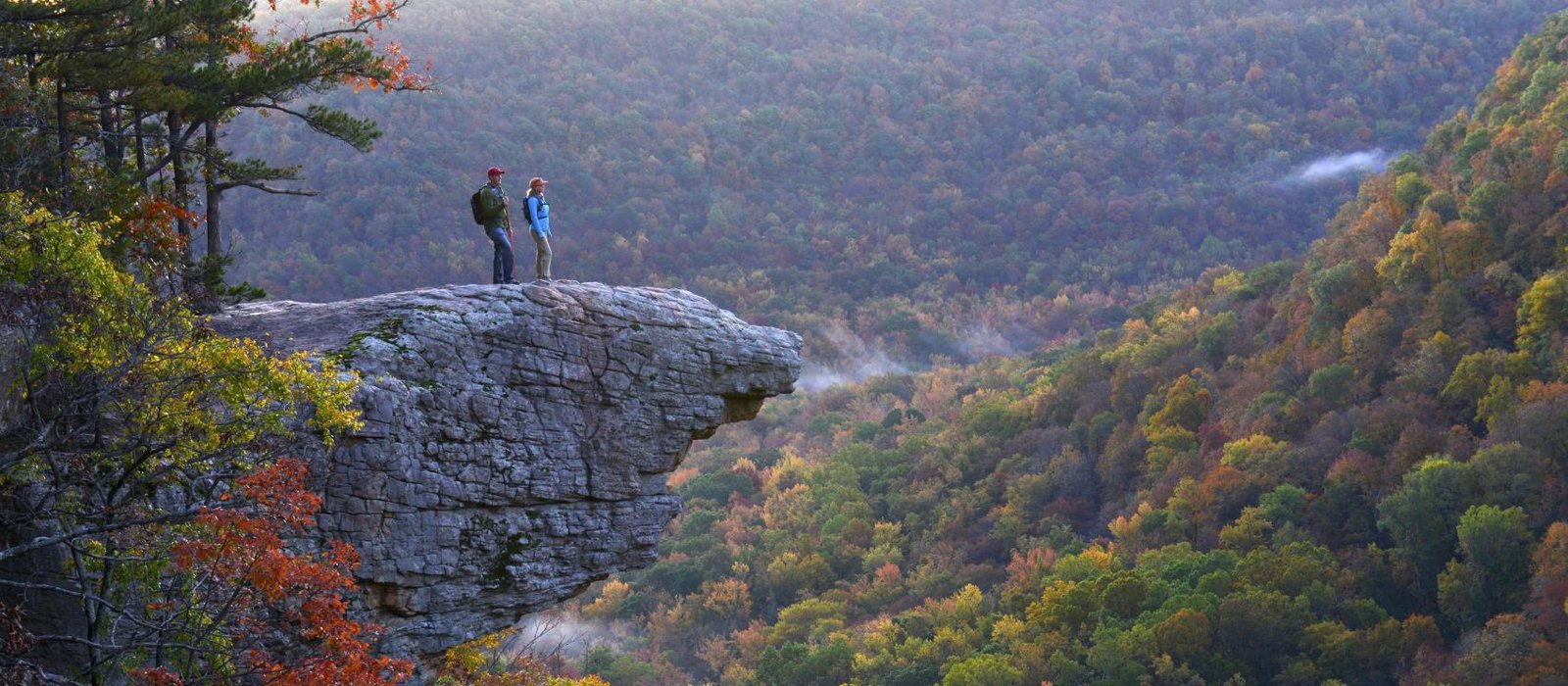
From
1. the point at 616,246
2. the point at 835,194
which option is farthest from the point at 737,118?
the point at 616,246

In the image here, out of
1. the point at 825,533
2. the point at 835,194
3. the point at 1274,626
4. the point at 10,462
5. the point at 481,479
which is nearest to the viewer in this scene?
the point at 10,462

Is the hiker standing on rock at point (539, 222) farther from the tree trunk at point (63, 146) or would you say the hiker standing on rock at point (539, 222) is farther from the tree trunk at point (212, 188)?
the tree trunk at point (63, 146)

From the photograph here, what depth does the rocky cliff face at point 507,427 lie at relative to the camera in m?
17.4

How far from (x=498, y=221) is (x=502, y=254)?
1.31 ft

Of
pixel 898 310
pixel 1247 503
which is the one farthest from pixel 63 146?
pixel 898 310

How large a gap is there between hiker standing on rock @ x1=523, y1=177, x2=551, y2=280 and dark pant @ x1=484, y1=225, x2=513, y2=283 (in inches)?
13.2

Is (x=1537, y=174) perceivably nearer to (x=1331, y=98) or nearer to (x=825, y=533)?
(x=825, y=533)

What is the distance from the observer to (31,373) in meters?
14.4

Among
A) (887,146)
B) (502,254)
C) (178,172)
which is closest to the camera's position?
(502,254)

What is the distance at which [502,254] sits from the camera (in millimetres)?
19547

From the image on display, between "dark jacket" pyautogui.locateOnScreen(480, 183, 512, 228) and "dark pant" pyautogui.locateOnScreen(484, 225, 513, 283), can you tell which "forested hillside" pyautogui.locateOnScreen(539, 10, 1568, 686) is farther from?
"dark jacket" pyautogui.locateOnScreen(480, 183, 512, 228)

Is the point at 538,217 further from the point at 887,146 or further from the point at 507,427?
the point at 887,146

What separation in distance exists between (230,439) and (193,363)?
0.80m

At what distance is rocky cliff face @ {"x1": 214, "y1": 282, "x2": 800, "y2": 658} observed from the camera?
57.1 ft
